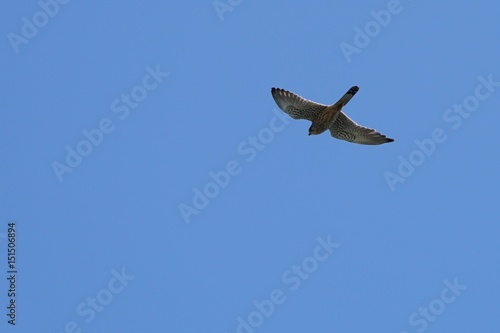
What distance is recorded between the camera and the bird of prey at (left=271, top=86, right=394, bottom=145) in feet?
78.4

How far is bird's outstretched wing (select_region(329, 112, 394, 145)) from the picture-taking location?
24.4m

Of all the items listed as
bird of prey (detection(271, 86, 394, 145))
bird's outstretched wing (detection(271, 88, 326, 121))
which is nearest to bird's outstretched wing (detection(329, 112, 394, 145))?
bird of prey (detection(271, 86, 394, 145))

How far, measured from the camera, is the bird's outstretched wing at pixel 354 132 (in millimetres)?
24442

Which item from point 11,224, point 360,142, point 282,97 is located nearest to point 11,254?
point 11,224

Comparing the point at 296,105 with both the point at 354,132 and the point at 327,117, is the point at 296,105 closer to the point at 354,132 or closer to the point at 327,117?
the point at 327,117

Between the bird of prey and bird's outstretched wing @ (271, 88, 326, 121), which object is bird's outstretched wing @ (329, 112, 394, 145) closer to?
the bird of prey

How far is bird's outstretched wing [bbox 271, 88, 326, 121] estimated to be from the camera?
24.0 meters

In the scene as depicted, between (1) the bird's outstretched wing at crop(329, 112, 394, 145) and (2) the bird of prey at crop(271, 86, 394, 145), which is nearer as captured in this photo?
(2) the bird of prey at crop(271, 86, 394, 145)

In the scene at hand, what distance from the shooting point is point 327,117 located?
945 inches

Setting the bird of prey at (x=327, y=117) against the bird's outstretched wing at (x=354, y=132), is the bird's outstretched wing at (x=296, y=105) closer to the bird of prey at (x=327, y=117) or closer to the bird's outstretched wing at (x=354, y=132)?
the bird of prey at (x=327, y=117)

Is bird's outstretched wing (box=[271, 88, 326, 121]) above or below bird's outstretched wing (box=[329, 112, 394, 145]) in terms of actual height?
above

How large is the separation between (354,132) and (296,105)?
2.17 meters

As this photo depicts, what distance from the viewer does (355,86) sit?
2291 cm

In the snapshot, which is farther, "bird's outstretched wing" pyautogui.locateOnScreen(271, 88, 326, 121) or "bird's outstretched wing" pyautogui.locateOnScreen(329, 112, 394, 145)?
"bird's outstretched wing" pyautogui.locateOnScreen(329, 112, 394, 145)
